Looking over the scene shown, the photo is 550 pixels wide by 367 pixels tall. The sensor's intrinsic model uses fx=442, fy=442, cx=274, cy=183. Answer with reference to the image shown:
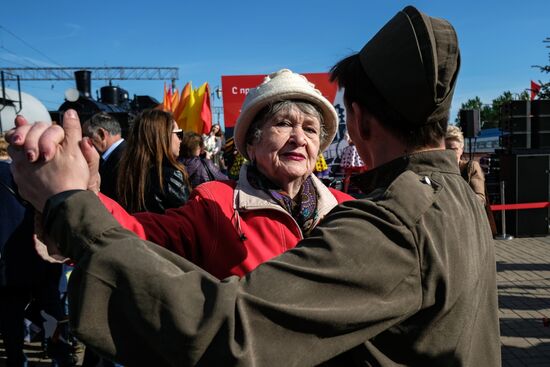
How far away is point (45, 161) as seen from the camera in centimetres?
89

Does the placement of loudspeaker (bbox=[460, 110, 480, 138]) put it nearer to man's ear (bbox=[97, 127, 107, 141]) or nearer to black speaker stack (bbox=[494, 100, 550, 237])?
black speaker stack (bbox=[494, 100, 550, 237])

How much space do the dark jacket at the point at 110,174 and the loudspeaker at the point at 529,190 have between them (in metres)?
8.61

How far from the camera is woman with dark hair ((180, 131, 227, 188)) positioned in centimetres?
480

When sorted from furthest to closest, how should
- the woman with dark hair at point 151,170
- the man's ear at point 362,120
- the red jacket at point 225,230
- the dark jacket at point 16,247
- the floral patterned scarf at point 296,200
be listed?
1. the woman with dark hair at point 151,170
2. the dark jacket at point 16,247
3. the floral patterned scarf at point 296,200
4. the red jacket at point 225,230
5. the man's ear at point 362,120

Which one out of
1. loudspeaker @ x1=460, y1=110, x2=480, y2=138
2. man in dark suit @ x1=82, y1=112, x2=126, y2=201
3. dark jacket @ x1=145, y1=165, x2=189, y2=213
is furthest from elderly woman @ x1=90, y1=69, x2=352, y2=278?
loudspeaker @ x1=460, y1=110, x2=480, y2=138

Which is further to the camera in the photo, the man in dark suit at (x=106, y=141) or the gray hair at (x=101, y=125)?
the gray hair at (x=101, y=125)

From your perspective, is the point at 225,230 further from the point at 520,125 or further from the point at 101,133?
the point at 520,125

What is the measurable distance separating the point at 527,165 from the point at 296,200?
9194mm

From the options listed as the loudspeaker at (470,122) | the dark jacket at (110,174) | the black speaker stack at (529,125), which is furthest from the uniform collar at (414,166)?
the loudspeaker at (470,122)

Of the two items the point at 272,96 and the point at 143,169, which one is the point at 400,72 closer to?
the point at 272,96

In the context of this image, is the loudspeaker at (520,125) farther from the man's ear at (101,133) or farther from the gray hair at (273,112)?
the gray hair at (273,112)

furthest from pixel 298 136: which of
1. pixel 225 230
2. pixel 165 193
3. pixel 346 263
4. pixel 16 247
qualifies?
pixel 16 247

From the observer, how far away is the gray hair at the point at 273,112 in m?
1.96

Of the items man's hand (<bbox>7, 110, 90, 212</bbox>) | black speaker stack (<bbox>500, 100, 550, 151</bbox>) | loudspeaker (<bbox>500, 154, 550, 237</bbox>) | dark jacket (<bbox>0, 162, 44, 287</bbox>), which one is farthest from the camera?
black speaker stack (<bbox>500, 100, 550, 151</bbox>)
